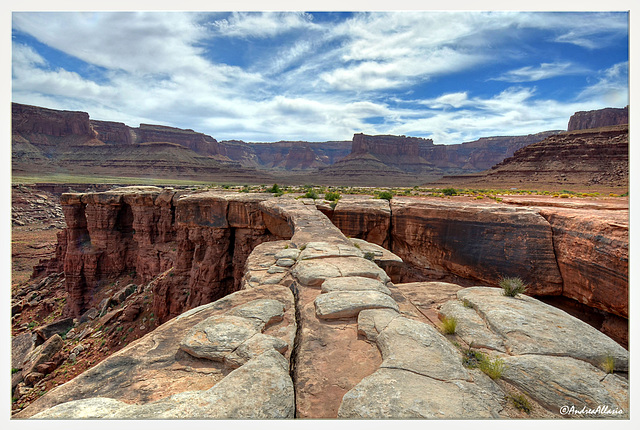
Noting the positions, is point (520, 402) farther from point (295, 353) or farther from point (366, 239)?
point (366, 239)

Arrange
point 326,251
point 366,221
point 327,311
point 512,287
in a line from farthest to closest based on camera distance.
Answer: point 366,221 < point 326,251 < point 512,287 < point 327,311

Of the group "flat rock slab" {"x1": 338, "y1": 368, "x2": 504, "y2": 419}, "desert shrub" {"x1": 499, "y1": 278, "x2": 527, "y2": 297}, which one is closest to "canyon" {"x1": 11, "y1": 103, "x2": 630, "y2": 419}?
"flat rock slab" {"x1": 338, "y1": 368, "x2": 504, "y2": 419}

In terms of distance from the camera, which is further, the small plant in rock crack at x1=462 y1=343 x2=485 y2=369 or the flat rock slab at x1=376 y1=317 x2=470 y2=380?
the small plant in rock crack at x1=462 y1=343 x2=485 y2=369

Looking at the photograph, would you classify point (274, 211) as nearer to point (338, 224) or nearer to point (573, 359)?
point (338, 224)

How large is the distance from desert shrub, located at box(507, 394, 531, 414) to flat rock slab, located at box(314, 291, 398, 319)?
1.24 meters

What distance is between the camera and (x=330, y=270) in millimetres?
4117

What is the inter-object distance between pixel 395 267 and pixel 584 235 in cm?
418

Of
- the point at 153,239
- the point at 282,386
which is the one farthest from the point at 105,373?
the point at 153,239

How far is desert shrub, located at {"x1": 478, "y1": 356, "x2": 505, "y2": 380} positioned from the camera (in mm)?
2049

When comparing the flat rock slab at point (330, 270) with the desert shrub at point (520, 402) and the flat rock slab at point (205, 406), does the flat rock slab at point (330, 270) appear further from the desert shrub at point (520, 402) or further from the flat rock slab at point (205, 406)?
the desert shrub at point (520, 402)

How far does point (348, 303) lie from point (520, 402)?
5.18 ft

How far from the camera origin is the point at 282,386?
1.81 m

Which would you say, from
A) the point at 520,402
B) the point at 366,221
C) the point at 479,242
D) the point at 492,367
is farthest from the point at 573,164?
the point at 520,402

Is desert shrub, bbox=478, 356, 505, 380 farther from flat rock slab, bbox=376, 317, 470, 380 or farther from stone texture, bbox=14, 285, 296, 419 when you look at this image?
stone texture, bbox=14, 285, 296, 419
